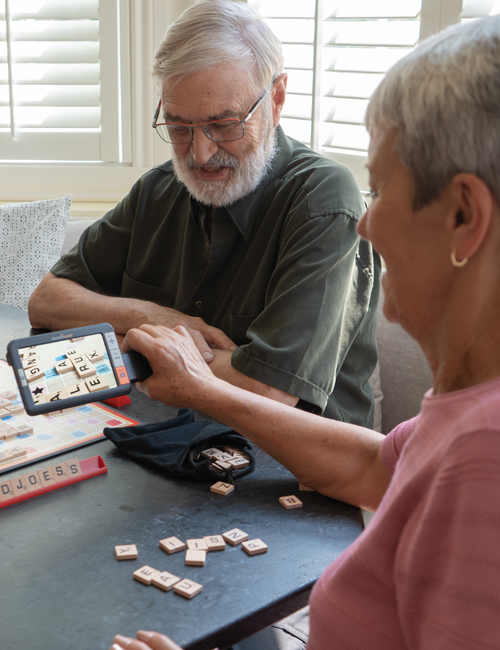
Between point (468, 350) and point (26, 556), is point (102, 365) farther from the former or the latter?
point (468, 350)

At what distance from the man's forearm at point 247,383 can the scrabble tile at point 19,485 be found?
445 mm

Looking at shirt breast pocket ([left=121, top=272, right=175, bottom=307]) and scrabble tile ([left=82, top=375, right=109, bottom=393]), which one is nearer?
scrabble tile ([left=82, top=375, right=109, bottom=393])

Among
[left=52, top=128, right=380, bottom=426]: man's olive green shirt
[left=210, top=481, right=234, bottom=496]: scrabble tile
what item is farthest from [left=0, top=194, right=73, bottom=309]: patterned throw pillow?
[left=210, top=481, right=234, bottom=496]: scrabble tile

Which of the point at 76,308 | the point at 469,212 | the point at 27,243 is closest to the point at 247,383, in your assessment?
the point at 76,308

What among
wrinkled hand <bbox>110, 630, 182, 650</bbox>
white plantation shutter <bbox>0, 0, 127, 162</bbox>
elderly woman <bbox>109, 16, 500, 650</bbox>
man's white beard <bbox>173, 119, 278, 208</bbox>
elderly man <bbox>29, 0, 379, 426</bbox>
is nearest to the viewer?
elderly woman <bbox>109, 16, 500, 650</bbox>

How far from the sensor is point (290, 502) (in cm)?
93

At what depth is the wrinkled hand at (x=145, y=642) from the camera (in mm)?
645

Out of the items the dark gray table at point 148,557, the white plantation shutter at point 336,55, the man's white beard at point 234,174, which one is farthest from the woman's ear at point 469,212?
the white plantation shutter at point 336,55

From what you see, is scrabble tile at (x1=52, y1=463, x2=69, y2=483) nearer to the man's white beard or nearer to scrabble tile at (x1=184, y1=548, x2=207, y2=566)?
scrabble tile at (x1=184, y1=548, x2=207, y2=566)

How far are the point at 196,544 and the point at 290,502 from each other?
6.7 inches

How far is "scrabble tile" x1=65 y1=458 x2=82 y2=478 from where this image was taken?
96 cm

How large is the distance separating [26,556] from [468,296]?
1.92 feet

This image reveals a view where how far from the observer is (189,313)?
161 centimetres

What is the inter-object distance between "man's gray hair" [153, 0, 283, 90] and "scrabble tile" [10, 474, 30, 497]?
931mm
